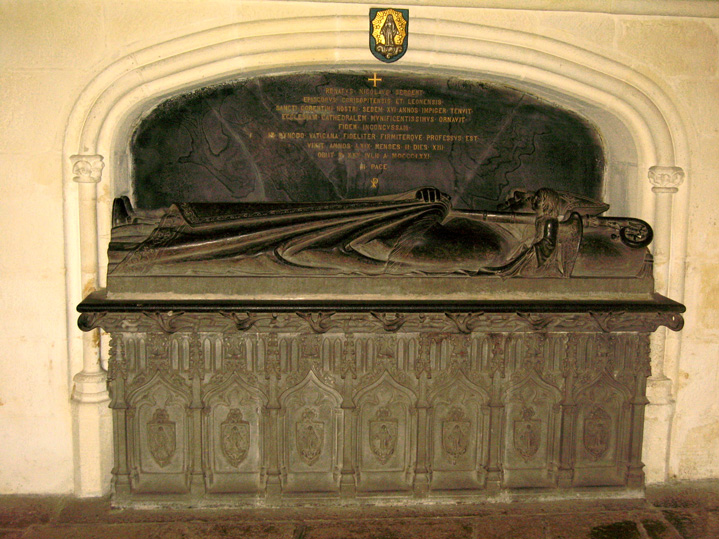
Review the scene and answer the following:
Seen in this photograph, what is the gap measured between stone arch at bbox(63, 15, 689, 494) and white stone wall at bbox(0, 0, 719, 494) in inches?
1.1

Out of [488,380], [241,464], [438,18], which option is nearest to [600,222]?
[488,380]

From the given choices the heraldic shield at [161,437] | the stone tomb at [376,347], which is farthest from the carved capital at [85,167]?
the heraldic shield at [161,437]

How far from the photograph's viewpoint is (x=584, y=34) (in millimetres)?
3320

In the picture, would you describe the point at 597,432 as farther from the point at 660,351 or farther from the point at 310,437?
the point at 310,437

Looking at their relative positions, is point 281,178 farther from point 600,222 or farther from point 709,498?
point 709,498

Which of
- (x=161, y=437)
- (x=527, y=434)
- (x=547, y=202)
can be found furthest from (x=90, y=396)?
(x=547, y=202)

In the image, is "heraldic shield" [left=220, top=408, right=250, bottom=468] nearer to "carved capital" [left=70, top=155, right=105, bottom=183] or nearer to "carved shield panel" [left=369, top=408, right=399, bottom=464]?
"carved shield panel" [left=369, top=408, right=399, bottom=464]

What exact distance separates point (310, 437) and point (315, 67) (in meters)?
1.83

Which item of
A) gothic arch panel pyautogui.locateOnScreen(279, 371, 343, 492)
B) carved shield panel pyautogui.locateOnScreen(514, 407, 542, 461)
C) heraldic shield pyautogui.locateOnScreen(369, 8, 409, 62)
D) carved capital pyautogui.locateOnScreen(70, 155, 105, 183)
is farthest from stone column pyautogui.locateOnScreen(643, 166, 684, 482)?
carved capital pyautogui.locateOnScreen(70, 155, 105, 183)

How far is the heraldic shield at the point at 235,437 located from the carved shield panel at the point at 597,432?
1.63m

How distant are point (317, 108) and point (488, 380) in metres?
1.63

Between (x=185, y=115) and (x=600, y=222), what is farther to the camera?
(x=185, y=115)

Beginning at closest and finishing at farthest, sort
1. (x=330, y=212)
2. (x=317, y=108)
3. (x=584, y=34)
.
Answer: (x=330, y=212) < (x=584, y=34) < (x=317, y=108)

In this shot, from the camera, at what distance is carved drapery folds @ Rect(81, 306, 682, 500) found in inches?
122
